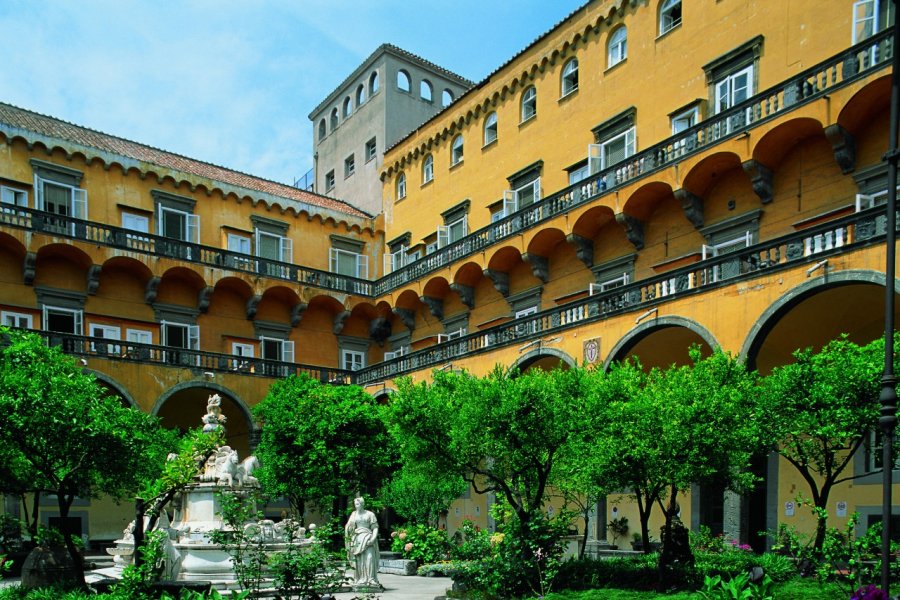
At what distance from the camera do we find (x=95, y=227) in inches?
1070

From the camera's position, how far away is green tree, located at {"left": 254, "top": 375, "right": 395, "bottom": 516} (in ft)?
77.9

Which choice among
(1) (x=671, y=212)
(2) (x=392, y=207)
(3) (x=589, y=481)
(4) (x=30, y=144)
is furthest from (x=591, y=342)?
(4) (x=30, y=144)

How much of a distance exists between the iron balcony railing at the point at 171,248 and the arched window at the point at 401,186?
4166 millimetres

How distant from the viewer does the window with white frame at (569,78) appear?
2628 centimetres

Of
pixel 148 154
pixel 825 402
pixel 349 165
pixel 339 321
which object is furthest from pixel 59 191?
pixel 825 402

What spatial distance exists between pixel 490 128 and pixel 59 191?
1555 centimetres

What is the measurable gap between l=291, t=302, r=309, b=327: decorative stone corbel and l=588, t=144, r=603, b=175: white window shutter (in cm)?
1318

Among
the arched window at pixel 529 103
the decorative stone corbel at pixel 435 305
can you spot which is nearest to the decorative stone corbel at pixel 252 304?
the decorative stone corbel at pixel 435 305

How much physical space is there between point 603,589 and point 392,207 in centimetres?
2444

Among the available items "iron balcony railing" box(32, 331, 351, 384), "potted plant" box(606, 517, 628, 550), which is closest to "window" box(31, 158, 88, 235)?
"iron balcony railing" box(32, 331, 351, 384)

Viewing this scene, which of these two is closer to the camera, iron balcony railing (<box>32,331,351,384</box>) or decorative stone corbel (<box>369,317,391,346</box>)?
iron balcony railing (<box>32,331,351,384</box>)

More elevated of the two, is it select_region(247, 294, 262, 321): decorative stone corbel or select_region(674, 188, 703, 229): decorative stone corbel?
select_region(674, 188, 703, 229): decorative stone corbel

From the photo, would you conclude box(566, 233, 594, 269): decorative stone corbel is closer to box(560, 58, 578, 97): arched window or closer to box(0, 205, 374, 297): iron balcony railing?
box(560, 58, 578, 97): arched window

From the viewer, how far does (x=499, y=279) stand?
27641 millimetres
